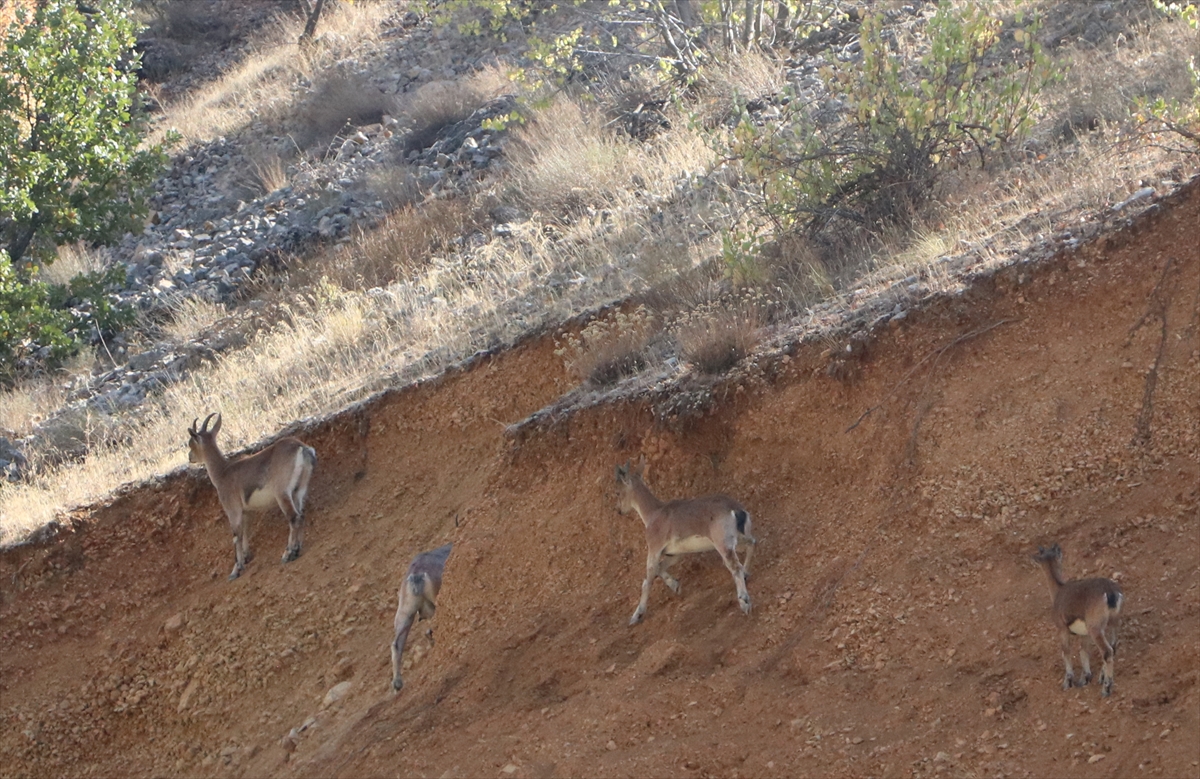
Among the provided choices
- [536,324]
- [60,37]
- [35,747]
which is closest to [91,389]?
[60,37]

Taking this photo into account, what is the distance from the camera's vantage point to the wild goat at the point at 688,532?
757cm

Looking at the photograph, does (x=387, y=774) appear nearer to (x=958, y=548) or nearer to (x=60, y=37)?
(x=958, y=548)

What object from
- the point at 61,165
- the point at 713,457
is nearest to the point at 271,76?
the point at 61,165

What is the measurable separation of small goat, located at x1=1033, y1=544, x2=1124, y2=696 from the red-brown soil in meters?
0.11

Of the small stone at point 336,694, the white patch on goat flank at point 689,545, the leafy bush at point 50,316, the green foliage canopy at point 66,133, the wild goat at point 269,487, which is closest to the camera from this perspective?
the white patch on goat flank at point 689,545

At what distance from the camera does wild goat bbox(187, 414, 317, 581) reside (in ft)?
33.5

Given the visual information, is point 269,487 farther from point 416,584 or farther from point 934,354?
point 934,354

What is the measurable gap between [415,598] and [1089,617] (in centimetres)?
456

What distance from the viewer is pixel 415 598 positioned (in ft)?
29.2

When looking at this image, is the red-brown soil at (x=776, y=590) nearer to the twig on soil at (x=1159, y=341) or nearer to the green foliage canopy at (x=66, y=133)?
the twig on soil at (x=1159, y=341)

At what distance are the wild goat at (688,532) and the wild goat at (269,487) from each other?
10.7 feet

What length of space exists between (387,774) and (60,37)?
43.1ft

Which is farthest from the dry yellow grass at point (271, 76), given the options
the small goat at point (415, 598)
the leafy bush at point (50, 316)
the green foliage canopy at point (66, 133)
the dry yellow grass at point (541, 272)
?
the small goat at point (415, 598)

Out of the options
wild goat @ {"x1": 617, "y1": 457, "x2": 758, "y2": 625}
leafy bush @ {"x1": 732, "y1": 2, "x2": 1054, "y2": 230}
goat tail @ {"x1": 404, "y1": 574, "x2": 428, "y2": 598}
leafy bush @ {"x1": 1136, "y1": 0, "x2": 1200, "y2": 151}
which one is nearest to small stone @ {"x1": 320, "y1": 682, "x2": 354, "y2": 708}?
goat tail @ {"x1": 404, "y1": 574, "x2": 428, "y2": 598}
